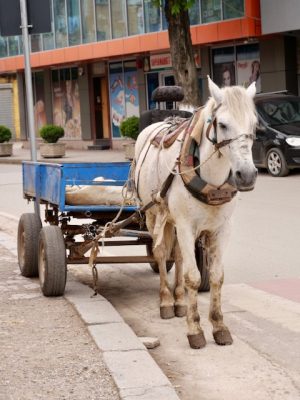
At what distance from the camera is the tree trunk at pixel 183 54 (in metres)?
22.6

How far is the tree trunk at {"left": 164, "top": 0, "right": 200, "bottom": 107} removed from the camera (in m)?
22.6

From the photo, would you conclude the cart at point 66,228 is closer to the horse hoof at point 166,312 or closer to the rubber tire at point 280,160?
the horse hoof at point 166,312

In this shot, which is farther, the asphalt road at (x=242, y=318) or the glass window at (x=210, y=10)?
the glass window at (x=210, y=10)

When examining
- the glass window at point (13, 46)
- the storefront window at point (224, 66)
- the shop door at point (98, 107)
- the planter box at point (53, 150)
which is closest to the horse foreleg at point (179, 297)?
the storefront window at point (224, 66)

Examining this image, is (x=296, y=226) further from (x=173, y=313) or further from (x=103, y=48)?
(x=103, y=48)

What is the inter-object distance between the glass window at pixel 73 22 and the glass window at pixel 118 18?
7.81 feet

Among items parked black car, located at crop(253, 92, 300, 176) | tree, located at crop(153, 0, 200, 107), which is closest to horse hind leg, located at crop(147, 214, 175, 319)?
parked black car, located at crop(253, 92, 300, 176)

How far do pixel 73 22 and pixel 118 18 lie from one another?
314cm

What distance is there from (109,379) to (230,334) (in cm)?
146

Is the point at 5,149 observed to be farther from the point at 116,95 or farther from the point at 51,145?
the point at 116,95

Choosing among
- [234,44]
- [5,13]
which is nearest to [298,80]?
[234,44]

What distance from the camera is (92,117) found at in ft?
118

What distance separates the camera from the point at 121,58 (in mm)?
33438

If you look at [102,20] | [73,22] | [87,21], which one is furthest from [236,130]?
[73,22]
